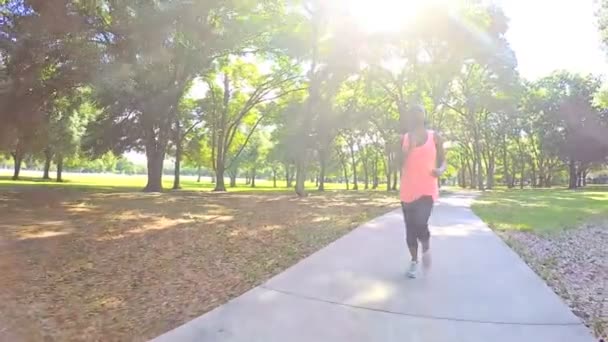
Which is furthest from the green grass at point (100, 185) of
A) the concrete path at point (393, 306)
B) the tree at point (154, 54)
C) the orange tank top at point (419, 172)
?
the orange tank top at point (419, 172)

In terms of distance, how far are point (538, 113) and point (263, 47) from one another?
31804mm

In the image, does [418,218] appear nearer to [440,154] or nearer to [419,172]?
[419,172]

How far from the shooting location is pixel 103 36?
Answer: 13141mm

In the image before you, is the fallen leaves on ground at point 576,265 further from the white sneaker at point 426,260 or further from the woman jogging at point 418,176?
the woman jogging at point 418,176

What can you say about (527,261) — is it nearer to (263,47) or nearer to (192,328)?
(192,328)

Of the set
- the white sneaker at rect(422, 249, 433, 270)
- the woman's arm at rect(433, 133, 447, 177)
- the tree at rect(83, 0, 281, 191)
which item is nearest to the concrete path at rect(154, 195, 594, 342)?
the white sneaker at rect(422, 249, 433, 270)

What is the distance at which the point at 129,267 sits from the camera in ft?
17.7

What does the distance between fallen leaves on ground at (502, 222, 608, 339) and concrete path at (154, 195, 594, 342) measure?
194mm

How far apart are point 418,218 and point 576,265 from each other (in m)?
2.55

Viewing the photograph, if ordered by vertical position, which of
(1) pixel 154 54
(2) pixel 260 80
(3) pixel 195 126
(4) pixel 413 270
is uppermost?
(2) pixel 260 80

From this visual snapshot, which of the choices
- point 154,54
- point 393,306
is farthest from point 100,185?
point 393,306

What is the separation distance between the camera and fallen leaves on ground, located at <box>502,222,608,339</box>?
4133 millimetres

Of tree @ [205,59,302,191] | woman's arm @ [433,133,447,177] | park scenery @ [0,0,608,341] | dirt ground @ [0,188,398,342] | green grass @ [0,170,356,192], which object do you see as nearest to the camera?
dirt ground @ [0,188,398,342]

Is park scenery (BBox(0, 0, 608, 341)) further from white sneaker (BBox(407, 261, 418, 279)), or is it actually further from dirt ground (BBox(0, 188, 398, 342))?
white sneaker (BBox(407, 261, 418, 279))
